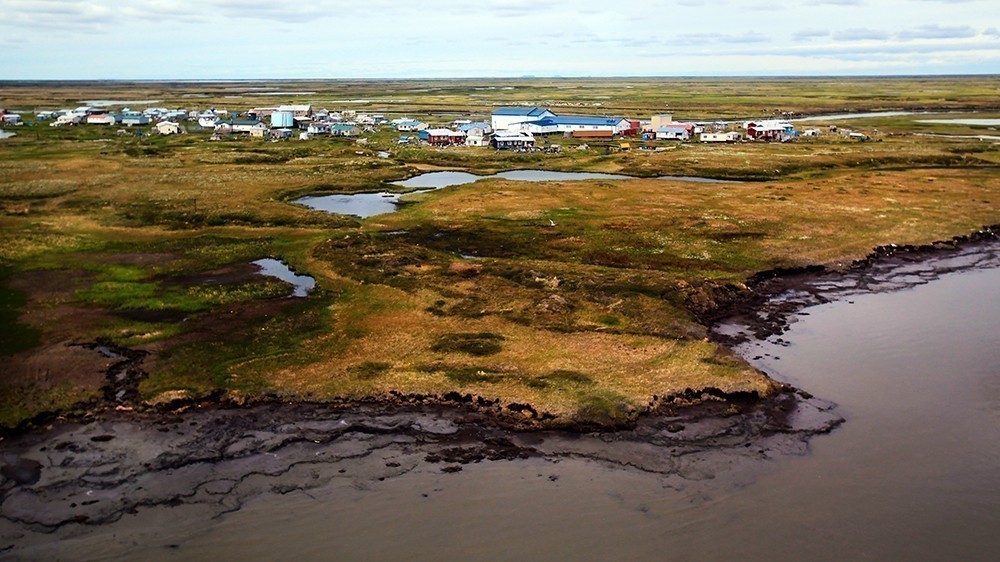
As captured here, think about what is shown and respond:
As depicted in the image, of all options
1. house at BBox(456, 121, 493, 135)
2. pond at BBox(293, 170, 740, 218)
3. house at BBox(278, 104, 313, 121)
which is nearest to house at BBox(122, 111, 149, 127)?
house at BBox(278, 104, 313, 121)

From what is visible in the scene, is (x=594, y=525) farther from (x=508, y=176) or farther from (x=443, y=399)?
(x=508, y=176)

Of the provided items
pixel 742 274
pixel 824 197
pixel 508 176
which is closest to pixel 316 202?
pixel 508 176

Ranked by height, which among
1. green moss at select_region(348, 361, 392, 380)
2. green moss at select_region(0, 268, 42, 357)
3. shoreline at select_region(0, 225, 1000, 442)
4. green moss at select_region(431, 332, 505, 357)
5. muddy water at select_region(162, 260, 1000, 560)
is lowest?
muddy water at select_region(162, 260, 1000, 560)

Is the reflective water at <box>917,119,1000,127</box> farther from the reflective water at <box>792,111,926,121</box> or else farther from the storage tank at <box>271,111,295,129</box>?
the storage tank at <box>271,111,295,129</box>

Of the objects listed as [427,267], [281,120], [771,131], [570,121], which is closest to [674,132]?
[771,131]

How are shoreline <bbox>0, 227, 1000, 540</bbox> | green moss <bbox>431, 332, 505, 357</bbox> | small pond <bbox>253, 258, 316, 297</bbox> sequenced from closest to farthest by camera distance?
shoreline <bbox>0, 227, 1000, 540</bbox> < green moss <bbox>431, 332, 505, 357</bbox> < small pond <bbox>253, 258, 316, 297</bbox>

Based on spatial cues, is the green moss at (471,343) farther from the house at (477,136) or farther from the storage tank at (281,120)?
the storage tank at (281,120)
